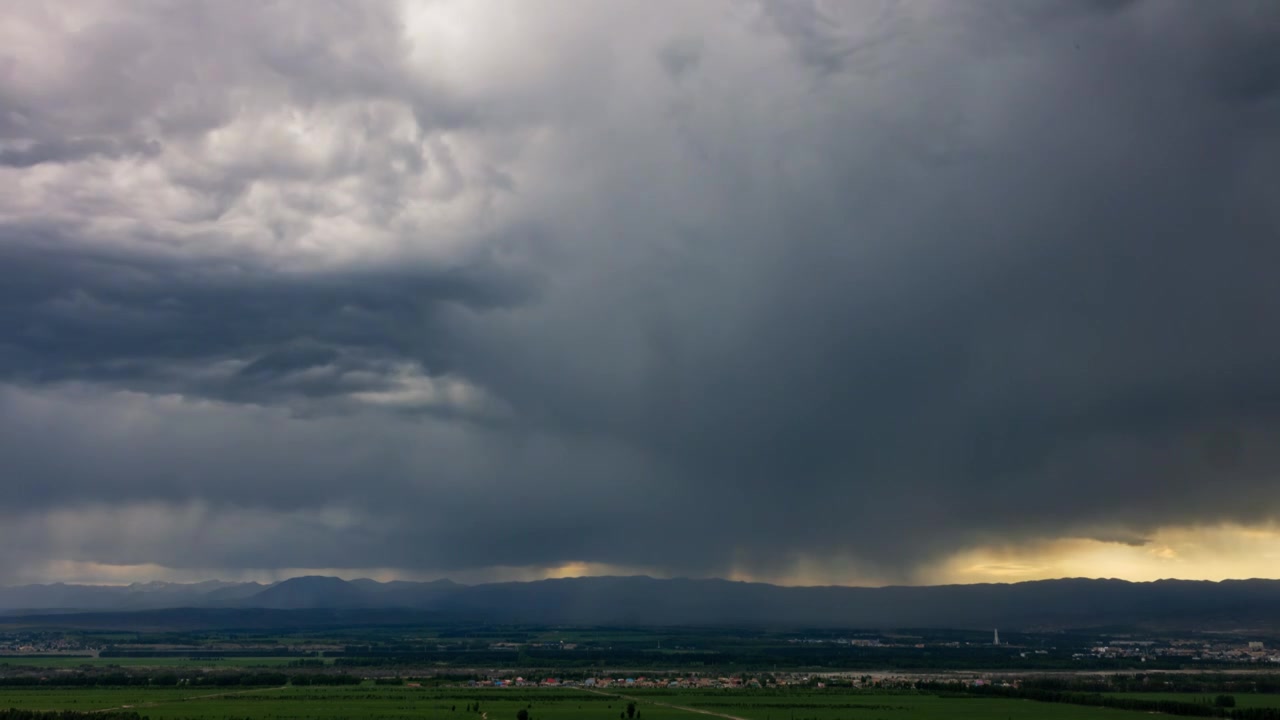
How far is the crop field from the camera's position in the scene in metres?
84.2

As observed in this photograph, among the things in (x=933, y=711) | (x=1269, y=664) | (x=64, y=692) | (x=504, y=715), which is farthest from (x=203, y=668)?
(x=1269, y=664)

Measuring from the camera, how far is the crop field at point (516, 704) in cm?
8419

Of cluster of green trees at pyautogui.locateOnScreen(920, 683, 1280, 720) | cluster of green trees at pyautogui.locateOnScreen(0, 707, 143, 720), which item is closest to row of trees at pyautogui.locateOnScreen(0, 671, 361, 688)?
cluster of green trees at pyautogui.locateOnScreen(0, 707, 143, 720)

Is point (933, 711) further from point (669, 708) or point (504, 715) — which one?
point (504, 715)

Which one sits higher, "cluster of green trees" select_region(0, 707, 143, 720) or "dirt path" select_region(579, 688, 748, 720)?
"cluster of green trees" select_region(0, 707, 143, 720)

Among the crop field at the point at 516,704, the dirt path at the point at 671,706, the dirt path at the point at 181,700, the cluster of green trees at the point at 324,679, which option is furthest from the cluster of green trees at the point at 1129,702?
the dirt path at the point at 181,700

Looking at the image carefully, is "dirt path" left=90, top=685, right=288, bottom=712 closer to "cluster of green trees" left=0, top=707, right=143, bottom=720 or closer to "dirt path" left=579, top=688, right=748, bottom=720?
"cluster of green trees" left=0, top=707, right=143, bottom=720

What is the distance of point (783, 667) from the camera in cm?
16062

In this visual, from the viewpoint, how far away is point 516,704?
3780 inches

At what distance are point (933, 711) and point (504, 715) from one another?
121 feet

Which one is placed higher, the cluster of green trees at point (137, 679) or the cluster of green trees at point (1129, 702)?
the cluster of green trees at point (1129, 702)

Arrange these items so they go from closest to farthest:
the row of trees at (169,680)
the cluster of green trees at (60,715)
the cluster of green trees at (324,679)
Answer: the cluster of green trees at (60,715), the row of trees at (169,680), the cluster of green trees at (324,679)

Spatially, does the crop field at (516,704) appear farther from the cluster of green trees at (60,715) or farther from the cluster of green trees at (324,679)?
the cluster of green trees at (324,679)

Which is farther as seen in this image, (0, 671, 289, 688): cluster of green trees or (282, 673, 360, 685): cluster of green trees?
(282, 673, 360, 685): cluster of green trees
